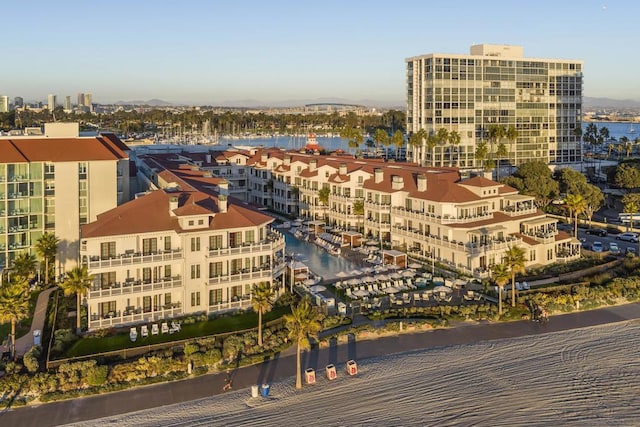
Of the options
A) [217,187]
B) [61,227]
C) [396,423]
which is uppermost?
[217,187]

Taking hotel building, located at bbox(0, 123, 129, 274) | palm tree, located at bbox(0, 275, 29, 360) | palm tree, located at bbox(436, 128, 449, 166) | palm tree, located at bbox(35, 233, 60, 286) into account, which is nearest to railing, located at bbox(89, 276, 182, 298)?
palm tree, located at bbox(0, 275, 29, 360)

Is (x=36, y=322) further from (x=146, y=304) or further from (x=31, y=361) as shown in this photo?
(x=31, y=361)

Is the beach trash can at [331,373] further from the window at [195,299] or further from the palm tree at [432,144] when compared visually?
the palm tree at [432,144]

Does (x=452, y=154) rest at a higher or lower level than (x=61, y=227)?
higher

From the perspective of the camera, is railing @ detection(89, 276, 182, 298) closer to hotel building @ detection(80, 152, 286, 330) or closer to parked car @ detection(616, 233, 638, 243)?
hotel building @ detection(80, 152, 286, 330)

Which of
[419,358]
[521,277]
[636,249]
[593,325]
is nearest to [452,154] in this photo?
[636,249]

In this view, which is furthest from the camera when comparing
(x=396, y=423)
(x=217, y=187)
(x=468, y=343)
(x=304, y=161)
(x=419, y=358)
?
(x=304, y=161)

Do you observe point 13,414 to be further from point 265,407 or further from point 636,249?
point 636,249

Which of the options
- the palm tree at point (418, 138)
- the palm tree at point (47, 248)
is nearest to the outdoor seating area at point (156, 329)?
the palm tree at point (47, 248)
